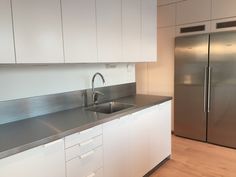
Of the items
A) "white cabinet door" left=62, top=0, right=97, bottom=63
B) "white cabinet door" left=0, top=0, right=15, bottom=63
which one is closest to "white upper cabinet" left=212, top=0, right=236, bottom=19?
"white cabinet door" left=62, top=0, right=97, bottom=63

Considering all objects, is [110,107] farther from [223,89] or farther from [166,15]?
[166,15]

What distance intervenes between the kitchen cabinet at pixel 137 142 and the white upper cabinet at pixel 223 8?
1.58m

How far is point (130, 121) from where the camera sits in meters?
2.11

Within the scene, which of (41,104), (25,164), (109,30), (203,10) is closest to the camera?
(25,164)

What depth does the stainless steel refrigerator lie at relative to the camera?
303 centimetres

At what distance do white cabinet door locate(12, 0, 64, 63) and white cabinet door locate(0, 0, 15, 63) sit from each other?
1.4 inches

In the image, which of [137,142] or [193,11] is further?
[193,11]

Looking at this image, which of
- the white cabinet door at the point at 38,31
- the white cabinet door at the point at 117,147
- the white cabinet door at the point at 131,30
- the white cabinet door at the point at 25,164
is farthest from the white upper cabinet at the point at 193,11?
the white cabinet door at the point at 25,164

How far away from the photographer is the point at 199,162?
277cm

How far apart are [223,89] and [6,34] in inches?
115

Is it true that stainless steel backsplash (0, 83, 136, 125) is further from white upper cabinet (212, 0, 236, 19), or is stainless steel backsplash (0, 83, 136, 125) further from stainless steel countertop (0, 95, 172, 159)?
white upper cabinet (212, 0, 236, 19)

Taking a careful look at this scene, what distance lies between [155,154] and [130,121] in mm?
723

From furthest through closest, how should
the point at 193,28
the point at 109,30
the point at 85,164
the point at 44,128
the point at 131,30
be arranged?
the point at 193,28 < the point at 131,30 < the point at 109,30 < the point at 85,164 < the point at 44,128

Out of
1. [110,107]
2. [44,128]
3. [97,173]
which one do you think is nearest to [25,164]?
[44,128]
